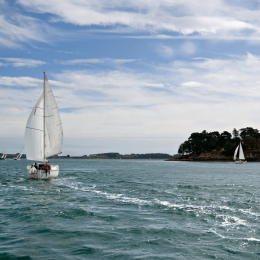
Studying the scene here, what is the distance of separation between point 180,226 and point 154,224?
1763 mm

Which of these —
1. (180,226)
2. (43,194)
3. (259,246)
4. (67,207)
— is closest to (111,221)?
(180,226)

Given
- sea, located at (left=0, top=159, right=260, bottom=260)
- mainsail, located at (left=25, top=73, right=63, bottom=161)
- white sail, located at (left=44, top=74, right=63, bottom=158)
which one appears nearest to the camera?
sea, located at (left=0, top=159, right=260, bottom=260)

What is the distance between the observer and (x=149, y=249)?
1407cm

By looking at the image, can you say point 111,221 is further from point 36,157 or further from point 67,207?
point 36,157

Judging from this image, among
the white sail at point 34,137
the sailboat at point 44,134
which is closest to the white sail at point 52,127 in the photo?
the sailboat at point 44,134

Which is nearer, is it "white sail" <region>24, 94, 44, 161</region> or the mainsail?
"white sail" <region>24, 94, 44, 161</region>

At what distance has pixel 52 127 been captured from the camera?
4981 cm

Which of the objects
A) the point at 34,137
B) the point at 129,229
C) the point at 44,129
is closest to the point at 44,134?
the point at 44,129

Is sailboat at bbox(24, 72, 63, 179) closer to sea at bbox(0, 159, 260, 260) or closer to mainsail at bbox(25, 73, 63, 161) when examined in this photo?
mainsail at bbox(25, 73, 63, 161)

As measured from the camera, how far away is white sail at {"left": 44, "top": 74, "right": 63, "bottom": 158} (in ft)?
163

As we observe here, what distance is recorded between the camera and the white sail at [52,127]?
4962 cm

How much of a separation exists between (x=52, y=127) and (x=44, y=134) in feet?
6.23

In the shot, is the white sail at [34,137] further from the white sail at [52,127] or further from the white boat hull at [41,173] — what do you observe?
the white boat hull at [41,173]

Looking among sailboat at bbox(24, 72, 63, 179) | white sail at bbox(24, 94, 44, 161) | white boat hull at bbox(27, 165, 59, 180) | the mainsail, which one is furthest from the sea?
the mainsail
